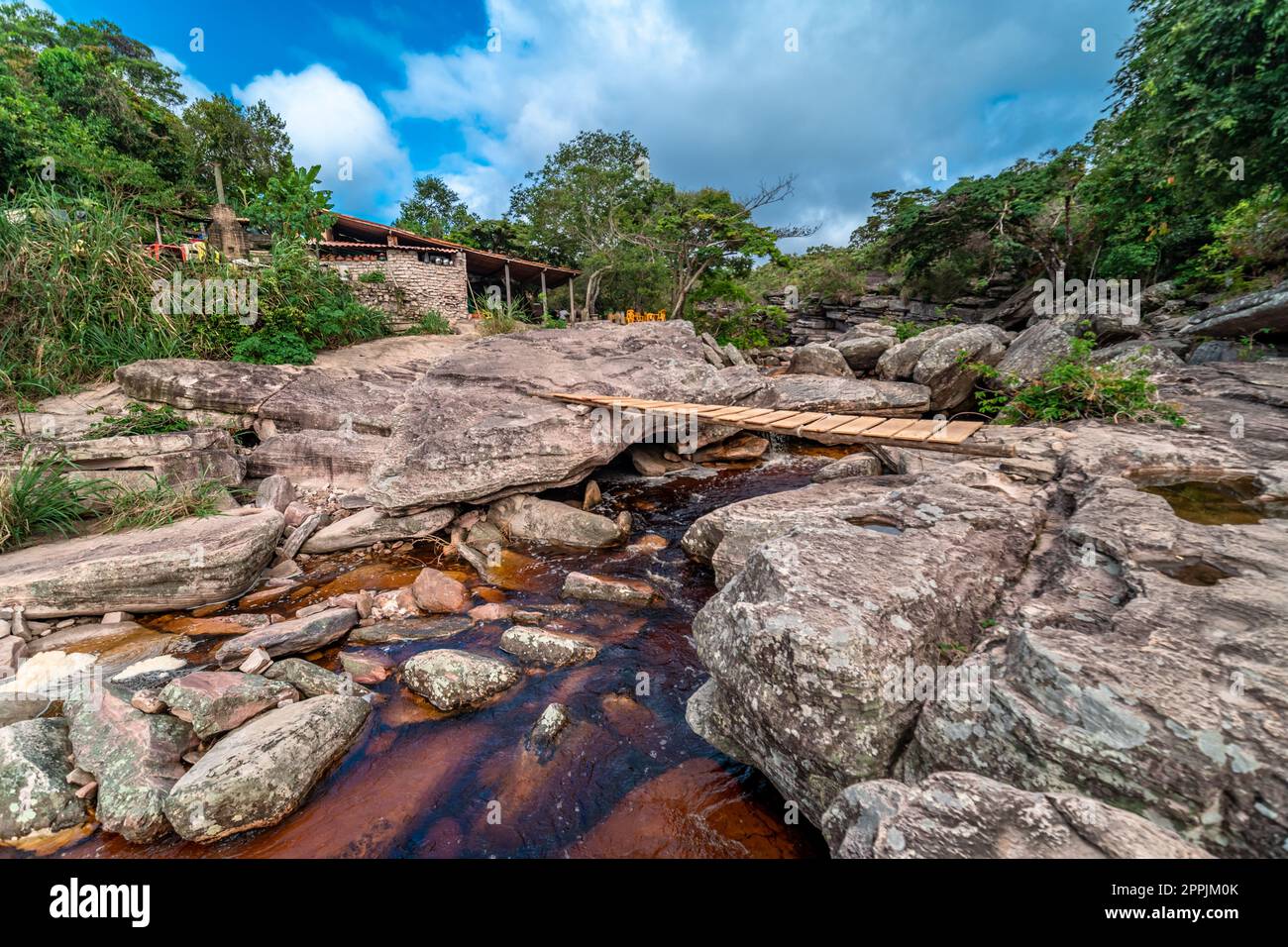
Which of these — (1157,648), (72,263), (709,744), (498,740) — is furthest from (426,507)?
(72,263)

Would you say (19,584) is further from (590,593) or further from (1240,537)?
(1240,537)

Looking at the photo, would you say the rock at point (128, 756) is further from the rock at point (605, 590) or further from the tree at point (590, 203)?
the tree at point (590, 203)

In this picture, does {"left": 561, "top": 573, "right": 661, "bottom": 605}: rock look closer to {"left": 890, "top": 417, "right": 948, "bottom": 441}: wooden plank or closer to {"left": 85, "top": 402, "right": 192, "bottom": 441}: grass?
{"left": 890, "top": 417, "right": 948, "bottom": 441}: wooden plank

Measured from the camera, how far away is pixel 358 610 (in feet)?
16.0

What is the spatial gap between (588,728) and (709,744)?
836mm

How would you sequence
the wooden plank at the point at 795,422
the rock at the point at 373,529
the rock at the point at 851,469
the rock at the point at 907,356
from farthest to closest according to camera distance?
1. the rock at the point at 907,356
2. the rock at the point at 851,469
3. the rock at the point at 373,529
4. the wooden plank at the point at 795,422

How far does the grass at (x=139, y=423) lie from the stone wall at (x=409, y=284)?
25.0 feet

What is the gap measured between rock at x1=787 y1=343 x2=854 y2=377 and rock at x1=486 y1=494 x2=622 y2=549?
30.6ft

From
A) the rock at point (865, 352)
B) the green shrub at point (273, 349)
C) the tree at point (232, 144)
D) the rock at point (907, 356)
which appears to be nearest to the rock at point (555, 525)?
the green shrub at point (273, 349)

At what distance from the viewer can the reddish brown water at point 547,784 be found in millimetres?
2645

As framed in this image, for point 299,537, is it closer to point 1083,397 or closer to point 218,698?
point 218,698

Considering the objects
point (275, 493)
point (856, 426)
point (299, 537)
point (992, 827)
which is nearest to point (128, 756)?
point (299, 537)

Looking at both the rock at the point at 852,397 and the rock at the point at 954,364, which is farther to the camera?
the rock at the point at 954,364
